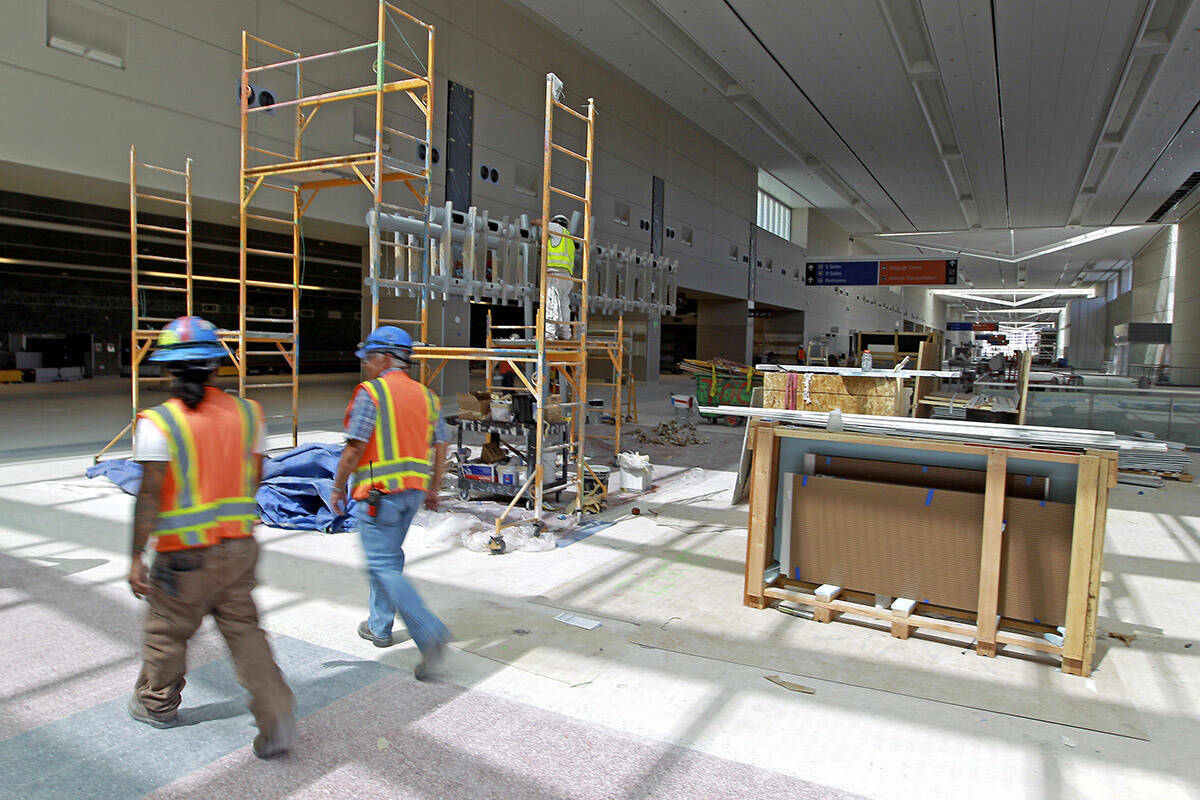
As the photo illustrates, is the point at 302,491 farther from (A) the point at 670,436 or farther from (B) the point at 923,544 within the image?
(A) the point at 670,436

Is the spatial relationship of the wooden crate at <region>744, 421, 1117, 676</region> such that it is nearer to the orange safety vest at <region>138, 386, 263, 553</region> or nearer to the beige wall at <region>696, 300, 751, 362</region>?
the orange safety vest at <region>138, 386, 263, 553</region>

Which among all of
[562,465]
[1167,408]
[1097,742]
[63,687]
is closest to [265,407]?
[562,465]

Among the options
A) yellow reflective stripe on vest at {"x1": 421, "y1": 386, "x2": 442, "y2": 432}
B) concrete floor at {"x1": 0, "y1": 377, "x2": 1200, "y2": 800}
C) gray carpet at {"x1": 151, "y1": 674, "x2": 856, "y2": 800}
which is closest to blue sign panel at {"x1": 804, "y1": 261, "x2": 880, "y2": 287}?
concrete floor at {"x1": 0, "y1": 377, "x2": 1200, "y2": 800}

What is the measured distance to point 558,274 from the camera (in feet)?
25.5

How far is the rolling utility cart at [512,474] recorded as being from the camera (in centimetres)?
760

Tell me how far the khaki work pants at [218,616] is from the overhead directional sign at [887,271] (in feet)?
110

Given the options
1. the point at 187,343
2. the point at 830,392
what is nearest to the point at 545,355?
the point at 830,392

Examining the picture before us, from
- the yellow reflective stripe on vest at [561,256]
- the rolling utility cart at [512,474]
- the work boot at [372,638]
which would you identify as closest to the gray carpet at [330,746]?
the work boot at [372,638]

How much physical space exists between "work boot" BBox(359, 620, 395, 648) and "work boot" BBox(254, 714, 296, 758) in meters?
1.18

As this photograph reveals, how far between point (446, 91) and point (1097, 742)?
1758 centimetres

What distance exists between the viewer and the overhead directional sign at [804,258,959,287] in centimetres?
3256

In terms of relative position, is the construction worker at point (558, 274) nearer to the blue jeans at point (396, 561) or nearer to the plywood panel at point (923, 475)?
the plywood panel at point (923, 475)

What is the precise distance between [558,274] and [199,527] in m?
5.33

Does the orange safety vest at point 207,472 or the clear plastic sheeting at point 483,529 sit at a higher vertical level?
the orange safety vest at point 207,472
